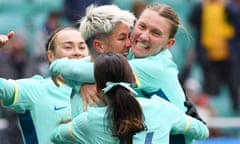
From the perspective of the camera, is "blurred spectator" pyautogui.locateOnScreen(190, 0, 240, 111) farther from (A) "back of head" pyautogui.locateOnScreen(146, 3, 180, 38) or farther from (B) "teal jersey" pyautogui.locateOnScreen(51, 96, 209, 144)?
(B) "teal jersey" pyautogui.locateOnScreen(51, 96, 209, 144)

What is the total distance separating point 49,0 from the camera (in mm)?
15320

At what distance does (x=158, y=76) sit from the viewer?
6086 mm

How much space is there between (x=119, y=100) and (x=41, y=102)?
1.68 meters

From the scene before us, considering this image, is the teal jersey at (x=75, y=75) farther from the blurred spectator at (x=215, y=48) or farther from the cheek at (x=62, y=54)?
the blurred spectator at (x=215, y=48)

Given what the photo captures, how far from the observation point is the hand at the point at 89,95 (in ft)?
19.2

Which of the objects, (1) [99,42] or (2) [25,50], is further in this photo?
(2) [25,50]

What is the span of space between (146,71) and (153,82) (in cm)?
8

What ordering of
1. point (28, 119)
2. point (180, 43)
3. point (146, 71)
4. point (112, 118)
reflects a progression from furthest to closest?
1. point (180, 43)
2. point (28, 119)
3. point (146, 71)
4. point (112, 118)

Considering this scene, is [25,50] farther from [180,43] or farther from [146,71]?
[146,71]

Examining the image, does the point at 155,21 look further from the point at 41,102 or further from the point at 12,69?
the point at 12,69

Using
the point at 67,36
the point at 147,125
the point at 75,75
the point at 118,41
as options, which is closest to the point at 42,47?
the point at 67,36

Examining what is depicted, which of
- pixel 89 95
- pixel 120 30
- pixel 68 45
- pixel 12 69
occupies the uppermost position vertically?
pixel 120 30

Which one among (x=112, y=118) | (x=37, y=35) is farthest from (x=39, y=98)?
(x=37, y=35)

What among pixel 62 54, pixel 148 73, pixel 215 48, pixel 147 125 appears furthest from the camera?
pixel 215 48
